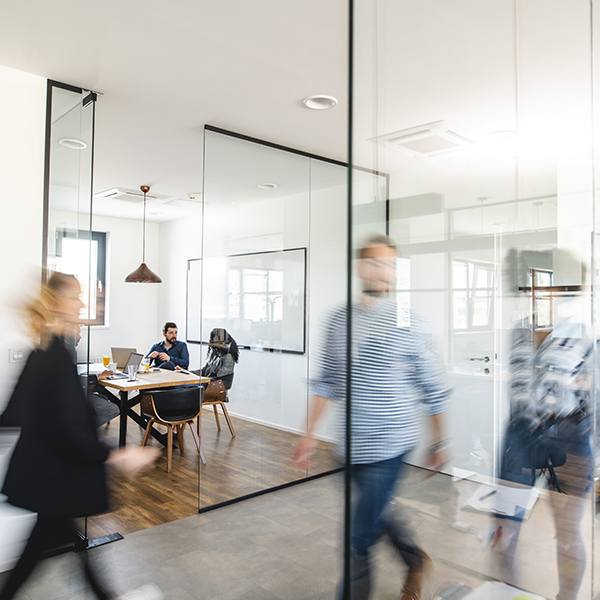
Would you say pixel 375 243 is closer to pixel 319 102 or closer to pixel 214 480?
pixel 319 102

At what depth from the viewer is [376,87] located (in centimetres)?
61

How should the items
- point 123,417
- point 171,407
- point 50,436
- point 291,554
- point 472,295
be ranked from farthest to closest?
1. point 123,417
2. point 171,407
3. point 291,554
4. point 50,436
5. point 472,295

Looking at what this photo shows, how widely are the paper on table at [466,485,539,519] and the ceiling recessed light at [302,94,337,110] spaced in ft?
8.23

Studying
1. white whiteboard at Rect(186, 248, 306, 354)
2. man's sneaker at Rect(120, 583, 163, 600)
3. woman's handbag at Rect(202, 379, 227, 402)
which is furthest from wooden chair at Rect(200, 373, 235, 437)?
man's sneaker at Rect(120, 583, 163, 600)

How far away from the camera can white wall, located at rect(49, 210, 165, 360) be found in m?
6.66

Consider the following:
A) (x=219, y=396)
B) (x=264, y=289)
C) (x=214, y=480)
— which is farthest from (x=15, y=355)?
(x=264, y=289)

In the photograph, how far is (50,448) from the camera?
1.47 metres

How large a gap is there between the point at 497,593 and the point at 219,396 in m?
2.87

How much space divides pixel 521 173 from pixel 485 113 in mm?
79

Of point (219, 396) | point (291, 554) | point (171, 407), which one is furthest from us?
point (171, 407)

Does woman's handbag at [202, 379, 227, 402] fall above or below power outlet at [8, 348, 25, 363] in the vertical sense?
below

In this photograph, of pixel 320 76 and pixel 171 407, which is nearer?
pixel 320 76

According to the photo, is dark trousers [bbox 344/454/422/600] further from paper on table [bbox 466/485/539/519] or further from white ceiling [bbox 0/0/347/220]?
white ceiling [bbox 0/0/347/220]

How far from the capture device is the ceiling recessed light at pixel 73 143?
8.47 ft
